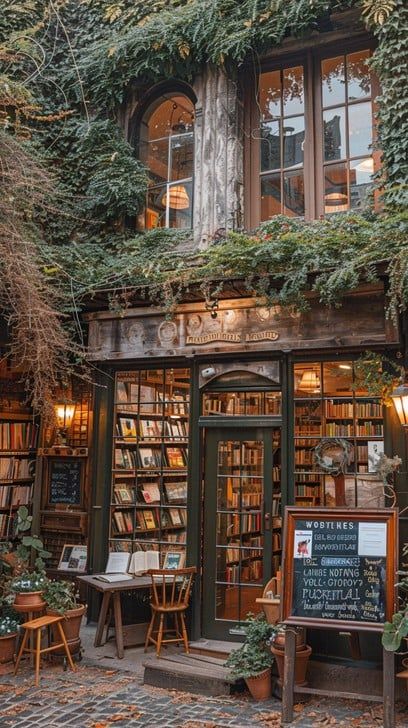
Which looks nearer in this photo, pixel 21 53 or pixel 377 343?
pixel 377 343

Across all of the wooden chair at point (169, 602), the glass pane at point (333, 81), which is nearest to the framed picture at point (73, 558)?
the wooden chair at point (169, 602)

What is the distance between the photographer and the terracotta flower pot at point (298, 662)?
613cm

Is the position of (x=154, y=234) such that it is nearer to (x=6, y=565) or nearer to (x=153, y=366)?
(x=153, y=366)

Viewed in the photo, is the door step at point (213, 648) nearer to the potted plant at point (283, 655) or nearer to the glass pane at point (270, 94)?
the potted plant at point (283, 655)

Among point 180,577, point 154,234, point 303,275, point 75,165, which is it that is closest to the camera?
point 303,275

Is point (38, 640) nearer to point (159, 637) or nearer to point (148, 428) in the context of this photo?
point (159, 637)

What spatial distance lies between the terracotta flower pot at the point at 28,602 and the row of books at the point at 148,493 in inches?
64.8

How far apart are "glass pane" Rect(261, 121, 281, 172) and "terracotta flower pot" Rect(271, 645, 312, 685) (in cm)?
565

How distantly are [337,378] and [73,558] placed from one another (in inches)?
179

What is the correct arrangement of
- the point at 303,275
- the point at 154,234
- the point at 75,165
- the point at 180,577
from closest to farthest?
the point at 303,275
the point at 180,577
the point at 154,234
the point at 75,165

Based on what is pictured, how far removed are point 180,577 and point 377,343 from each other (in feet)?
11.1

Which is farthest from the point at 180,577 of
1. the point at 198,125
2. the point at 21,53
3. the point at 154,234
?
the point at 21,53

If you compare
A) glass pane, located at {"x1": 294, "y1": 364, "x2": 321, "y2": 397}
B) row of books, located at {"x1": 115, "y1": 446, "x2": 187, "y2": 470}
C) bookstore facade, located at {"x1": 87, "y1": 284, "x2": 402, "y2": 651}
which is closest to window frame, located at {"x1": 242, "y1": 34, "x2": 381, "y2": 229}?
bookstore facade, located at {"x1": 87, "y1": 284, "x2": 402, "y2": 651}

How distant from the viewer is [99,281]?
813 centimetres
